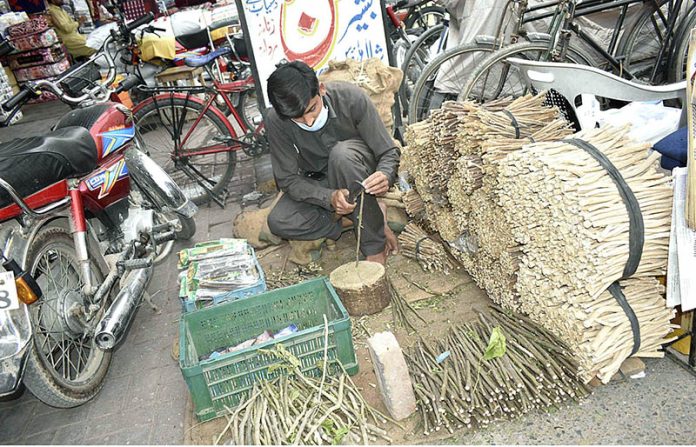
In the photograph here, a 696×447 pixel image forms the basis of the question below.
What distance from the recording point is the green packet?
11.3 feet

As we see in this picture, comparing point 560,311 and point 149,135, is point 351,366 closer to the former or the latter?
point 560,311

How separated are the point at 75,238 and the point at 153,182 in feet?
2.99

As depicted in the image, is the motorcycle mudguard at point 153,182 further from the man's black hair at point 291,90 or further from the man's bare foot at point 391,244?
the man's bare foot at point 391,244

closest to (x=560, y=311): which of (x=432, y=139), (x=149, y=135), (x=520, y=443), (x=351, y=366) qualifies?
(x=520, y=443)

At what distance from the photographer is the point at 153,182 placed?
12.4ft

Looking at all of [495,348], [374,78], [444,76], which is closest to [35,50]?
[374,78]

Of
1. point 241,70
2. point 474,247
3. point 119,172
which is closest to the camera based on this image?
point 474,247

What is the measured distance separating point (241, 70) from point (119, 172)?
316cm

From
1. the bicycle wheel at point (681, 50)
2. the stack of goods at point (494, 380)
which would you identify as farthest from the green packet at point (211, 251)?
the bicycle wheel at point (681, 50)

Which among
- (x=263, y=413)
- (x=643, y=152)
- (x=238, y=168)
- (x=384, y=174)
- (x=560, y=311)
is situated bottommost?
(x=238, y=168)

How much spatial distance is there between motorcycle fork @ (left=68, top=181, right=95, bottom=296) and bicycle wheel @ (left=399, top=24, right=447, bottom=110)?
138 inches

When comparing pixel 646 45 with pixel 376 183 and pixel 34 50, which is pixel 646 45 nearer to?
pixel 376 183

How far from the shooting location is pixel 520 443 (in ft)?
7.52

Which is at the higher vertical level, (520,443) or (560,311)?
(560,311)
